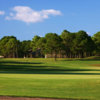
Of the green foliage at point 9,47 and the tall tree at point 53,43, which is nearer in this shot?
the tall tree at point 53,43

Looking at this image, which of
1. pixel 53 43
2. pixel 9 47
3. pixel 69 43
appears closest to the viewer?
pixel 53 43

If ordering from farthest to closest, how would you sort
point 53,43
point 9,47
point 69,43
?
point 9,47 < point 69,43 < point 53,43

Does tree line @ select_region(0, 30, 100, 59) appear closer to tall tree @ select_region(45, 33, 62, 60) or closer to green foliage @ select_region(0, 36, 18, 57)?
tall tree @ select_region(45, 33, 62, 60)

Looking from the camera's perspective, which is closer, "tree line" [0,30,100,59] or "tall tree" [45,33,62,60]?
"tall tree" [45,33,62,60]

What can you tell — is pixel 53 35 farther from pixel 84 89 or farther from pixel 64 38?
pixel 84 89

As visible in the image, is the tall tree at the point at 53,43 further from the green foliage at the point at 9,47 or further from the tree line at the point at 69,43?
the green foliage at the point at 9,47

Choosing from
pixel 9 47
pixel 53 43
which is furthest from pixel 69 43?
pixel 9 47

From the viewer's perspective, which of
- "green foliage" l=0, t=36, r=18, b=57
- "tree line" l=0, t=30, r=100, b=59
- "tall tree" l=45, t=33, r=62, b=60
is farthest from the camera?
"green foliage" l=0, t=36, r=18, b=57

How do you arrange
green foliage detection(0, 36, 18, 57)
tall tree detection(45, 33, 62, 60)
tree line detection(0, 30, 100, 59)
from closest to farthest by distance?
tall tree detection(45, 33, 62, 60)
tree line detection(0, 30, 100, 59)
green foliage detection(0, 36, 18, 57)

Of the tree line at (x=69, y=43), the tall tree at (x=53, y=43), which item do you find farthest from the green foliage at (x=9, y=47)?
the tall tree at (x=53, y=43)

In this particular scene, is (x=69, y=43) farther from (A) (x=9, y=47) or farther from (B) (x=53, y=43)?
(A) (x=9, y=47)

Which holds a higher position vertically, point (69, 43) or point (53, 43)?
point (69, 43)

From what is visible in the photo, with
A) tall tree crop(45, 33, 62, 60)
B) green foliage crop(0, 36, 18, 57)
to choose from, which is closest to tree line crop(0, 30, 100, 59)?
tall tree crop(45, 33, 62, 60)

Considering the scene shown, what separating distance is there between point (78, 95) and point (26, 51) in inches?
4933
